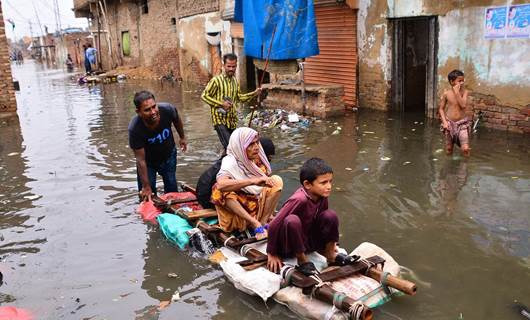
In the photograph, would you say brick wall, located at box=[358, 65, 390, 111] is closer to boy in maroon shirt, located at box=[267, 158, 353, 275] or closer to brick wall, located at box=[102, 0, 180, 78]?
boy in maroon shirt, located at box=[267, 158, 353, 275]

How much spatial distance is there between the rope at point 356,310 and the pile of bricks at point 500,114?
253 inches

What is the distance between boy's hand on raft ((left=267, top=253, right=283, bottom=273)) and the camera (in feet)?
11.6

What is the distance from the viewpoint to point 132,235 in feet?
16.3

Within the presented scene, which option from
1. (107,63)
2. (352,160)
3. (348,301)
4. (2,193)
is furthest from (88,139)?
(107,63)

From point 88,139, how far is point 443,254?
7851mm

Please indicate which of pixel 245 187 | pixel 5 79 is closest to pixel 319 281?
pixel 245 187

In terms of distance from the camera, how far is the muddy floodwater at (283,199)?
3.62 metres

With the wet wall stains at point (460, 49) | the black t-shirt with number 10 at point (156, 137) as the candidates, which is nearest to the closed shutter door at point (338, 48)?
the wet wall stains at point (460, 49)

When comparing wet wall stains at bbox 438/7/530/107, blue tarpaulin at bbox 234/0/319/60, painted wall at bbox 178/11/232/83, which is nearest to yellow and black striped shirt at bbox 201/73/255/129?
blue tarpaulin at bbox 234/0/319/60

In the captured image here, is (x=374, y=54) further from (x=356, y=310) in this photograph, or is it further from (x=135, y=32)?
(x=135, y=32)

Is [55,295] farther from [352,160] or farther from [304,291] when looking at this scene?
[352,160]

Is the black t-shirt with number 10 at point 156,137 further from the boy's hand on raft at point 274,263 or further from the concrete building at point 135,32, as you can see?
the concrete building at point 135,32

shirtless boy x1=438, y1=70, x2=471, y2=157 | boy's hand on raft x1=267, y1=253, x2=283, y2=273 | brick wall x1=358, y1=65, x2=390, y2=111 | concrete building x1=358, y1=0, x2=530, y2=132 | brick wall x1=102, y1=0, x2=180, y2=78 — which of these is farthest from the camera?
brick wall x1=102, y1=0, x2=180, y2=78

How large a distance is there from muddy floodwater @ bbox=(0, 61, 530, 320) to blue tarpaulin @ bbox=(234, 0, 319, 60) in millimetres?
1583
